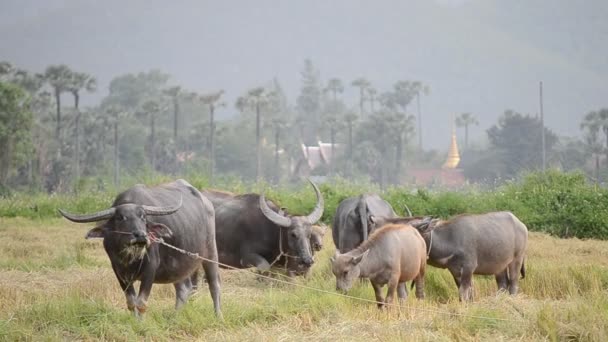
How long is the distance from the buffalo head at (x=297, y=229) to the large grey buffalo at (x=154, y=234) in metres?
1.38

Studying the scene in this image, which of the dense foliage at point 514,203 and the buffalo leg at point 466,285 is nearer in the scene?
the buffalo leg at point 466,285

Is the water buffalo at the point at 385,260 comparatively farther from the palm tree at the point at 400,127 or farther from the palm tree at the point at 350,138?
the palm tree at the point at 400,127

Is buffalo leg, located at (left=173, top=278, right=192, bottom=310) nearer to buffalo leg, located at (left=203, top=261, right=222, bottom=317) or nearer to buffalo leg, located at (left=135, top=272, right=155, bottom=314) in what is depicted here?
buffalo leg, located at (left=203, top=261, right=222, bottom=317)

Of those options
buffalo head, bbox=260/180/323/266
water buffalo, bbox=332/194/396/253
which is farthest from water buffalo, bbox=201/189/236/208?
water buffalo, bbox=332/194/396/253

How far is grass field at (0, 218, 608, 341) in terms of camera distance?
6555mm

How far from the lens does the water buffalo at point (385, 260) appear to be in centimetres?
775

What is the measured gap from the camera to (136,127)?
71812 millimetres

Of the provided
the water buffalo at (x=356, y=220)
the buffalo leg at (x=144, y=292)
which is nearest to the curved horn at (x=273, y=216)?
the water buffalo at (x=356, y=220)

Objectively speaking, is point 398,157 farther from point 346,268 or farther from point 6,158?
point 346,268

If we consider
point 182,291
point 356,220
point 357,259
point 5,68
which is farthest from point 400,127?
point 357,259

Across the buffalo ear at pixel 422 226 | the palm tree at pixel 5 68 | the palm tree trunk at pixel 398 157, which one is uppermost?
the palm tree at pixel 5 68

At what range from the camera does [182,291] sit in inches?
322

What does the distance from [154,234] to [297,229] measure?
251cm

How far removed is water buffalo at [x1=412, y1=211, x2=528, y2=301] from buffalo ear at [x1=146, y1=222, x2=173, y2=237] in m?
3.16
